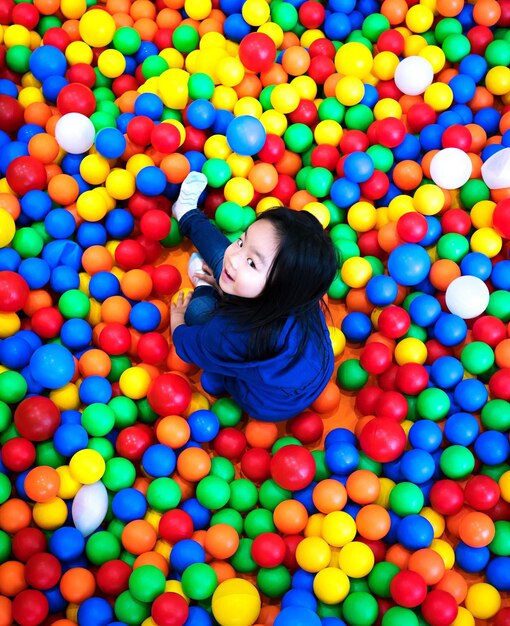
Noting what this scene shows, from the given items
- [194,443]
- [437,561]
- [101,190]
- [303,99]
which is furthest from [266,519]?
[303,99]

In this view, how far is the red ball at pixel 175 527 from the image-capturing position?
58.7 inches

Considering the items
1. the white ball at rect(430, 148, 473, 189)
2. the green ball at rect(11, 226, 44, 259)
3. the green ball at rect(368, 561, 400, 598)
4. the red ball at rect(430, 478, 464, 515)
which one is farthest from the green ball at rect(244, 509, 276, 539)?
the white ball at rect(430, 148, 473, 189)

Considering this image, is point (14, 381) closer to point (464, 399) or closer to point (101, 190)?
point (101, 190)

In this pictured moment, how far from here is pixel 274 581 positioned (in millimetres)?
1473

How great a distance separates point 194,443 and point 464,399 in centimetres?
58

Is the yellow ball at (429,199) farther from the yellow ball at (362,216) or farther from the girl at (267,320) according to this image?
the girl at (267,320)

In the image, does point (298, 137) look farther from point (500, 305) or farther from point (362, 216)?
point (500, 305)

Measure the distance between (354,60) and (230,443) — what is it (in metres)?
Result: 1.05

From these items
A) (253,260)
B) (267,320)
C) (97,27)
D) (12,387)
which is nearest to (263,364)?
(267,320)

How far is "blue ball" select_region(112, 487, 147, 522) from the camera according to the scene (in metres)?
1.51

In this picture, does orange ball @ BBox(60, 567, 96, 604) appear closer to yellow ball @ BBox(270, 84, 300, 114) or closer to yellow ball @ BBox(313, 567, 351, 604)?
yellow ball @ BBox(313, 567, 351, 604)

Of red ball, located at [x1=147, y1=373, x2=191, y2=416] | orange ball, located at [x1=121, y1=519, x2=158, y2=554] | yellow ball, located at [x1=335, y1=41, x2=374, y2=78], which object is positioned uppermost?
yellow ball, located at [x1=335, y1=41, x2=374, y2=78]

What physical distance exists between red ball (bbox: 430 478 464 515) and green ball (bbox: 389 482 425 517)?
29 millimetres

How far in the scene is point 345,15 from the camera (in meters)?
2.14
